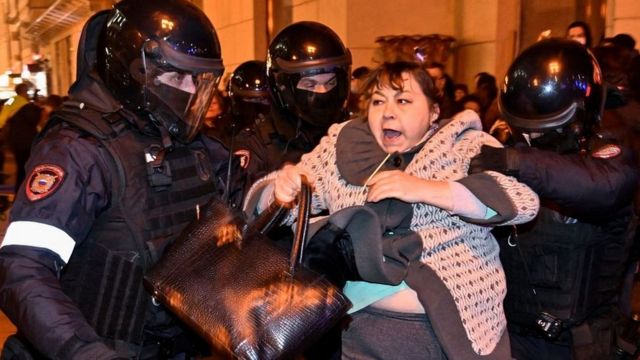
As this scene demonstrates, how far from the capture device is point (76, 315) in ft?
5.24

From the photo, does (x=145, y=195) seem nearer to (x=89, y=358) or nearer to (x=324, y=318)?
(x=89, y=358)

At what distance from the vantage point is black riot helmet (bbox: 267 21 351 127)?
3.16 meters

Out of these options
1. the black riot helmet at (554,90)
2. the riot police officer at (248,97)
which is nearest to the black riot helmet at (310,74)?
the riot police officer at (248,97)

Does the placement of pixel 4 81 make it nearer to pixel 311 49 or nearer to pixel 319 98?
pixel 311 49

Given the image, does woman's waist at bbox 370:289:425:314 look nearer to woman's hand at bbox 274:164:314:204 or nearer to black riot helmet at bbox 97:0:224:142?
woman's hand at bbox 274:164:314:204

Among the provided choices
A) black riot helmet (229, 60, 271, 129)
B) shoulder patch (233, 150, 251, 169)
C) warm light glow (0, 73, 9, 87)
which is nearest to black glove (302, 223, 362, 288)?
shoulder patch (233, 150, 251, 169)

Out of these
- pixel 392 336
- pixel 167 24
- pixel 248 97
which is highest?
pixel 167 24

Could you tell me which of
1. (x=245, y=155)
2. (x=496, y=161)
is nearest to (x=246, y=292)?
(x=496, y=161)

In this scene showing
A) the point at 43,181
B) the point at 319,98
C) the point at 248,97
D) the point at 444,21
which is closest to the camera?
the point at 43,181

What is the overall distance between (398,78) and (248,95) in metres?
2.72

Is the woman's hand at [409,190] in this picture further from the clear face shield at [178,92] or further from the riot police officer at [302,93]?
the riot police officer at [302,93]

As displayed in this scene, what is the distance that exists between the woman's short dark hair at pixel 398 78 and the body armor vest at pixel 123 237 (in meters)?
0.65

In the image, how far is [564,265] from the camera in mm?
2238

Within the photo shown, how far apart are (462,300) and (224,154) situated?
2.96 feet
